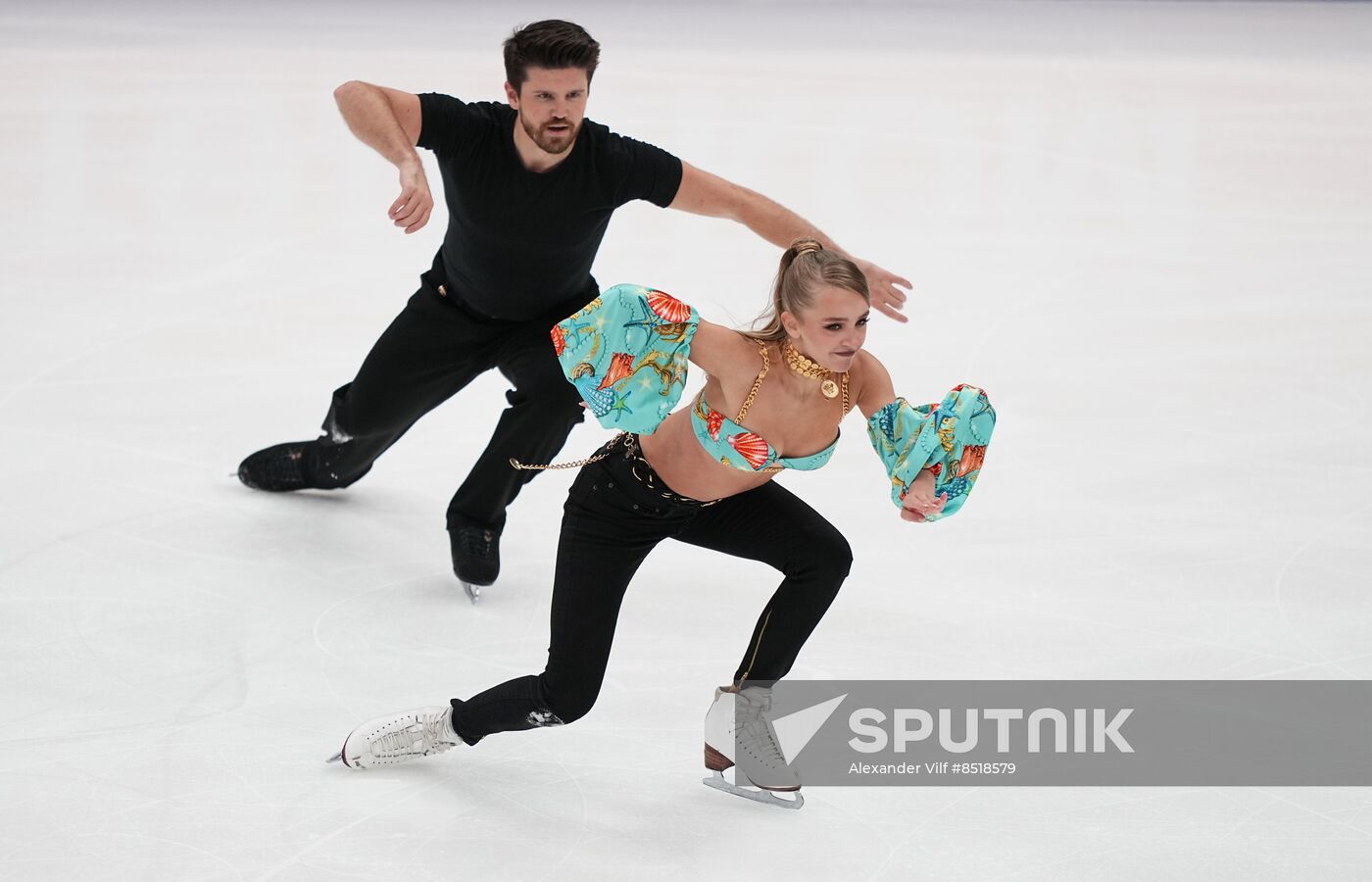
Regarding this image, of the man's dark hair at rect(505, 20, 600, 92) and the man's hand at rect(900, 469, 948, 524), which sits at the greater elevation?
the man's dark hair at rect(505, 20, 600, 92)

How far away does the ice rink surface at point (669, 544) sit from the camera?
2.89m

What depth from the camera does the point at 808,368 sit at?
108 inches

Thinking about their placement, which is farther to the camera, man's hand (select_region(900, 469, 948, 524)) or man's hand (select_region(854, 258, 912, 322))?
man's hand (select_region(854, 258, 912, 322))

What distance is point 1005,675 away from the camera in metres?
3.48

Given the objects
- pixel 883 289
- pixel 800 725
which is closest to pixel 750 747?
pixel 800 725

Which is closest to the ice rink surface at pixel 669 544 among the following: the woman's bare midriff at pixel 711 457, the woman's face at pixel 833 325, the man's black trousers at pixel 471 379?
the man's black trousers at pixel 471 379

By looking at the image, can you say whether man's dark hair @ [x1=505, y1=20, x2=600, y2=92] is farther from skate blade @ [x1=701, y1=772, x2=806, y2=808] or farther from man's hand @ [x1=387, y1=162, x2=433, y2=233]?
skate blade @ [x1=701, y1=772, x2=806, y2=808]

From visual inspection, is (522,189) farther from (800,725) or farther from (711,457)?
(800,725)

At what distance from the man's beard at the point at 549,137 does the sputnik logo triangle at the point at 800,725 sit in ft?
4.59

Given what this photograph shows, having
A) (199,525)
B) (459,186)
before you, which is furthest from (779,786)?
(199,525)

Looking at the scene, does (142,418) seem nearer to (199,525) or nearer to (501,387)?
(199,525)

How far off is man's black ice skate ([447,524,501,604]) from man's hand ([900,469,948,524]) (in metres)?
1.44

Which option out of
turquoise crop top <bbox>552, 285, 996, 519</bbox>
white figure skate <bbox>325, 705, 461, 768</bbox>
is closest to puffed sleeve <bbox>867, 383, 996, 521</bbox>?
turquoise crop top <bbox>552, 285, 996, 519</bbox>

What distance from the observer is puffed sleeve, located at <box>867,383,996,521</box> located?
8.77ft
